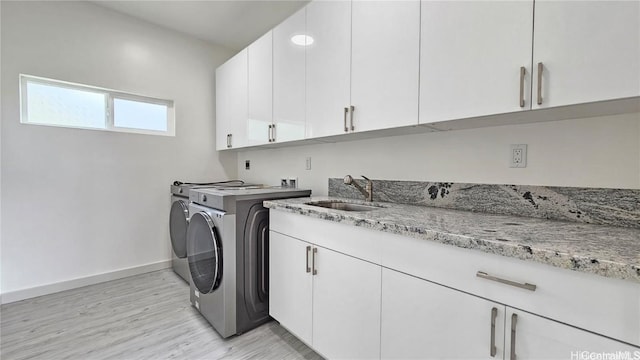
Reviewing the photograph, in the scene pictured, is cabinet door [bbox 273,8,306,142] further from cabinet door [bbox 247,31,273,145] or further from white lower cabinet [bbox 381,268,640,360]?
white lower cabinet [bbox 381,268,640,360]

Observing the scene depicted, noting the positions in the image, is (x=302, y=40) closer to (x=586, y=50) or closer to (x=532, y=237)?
(x=586, y=50)

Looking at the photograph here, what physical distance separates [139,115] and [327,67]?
7.36ft

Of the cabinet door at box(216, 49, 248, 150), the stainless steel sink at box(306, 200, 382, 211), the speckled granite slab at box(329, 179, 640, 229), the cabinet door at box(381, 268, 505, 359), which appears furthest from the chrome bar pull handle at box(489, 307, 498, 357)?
the cabinet door at box(216, 49, 248, 150)

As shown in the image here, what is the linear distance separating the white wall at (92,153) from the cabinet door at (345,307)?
2311mm

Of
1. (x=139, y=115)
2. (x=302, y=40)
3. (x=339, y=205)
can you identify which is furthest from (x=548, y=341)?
(x=139, y=115)

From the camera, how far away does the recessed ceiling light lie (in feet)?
6.25

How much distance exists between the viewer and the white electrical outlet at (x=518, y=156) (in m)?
1.32

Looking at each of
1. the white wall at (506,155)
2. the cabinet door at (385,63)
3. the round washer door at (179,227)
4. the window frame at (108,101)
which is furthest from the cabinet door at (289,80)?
the window frame at (108,101)

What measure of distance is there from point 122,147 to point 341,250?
8.48 ft

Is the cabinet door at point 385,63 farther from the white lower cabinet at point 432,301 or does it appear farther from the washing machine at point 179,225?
the washing machine at point 179,225

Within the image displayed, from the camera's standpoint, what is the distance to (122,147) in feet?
8.88

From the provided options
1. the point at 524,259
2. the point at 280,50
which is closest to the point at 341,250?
the point at 524,259

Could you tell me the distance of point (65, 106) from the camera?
8.12ft

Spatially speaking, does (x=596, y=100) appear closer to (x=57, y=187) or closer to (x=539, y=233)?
(x=539, y=233)
